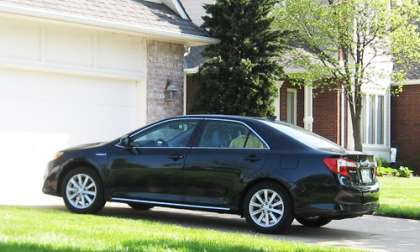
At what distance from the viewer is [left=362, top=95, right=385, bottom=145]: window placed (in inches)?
978

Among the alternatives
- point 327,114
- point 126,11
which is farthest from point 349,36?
point 126,11

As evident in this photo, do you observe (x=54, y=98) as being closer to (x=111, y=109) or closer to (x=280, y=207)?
(x=111, y=109)

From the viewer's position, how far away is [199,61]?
21953 mm

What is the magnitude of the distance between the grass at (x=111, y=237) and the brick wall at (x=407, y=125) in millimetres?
16429

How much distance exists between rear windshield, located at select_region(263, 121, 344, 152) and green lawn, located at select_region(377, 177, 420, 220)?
9.61ft

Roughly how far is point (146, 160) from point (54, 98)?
4.24 metres

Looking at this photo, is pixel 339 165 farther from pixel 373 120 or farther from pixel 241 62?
pixel 373 120

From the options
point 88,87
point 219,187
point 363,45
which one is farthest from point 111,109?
point 363,45

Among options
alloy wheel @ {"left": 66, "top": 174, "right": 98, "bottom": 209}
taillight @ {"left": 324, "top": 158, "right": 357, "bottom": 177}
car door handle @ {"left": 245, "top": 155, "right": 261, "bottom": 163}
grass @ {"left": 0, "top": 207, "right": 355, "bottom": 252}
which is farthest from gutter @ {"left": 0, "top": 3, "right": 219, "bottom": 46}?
taillight @ {"left": 324, "top": 158, "right": 357, "bottom": 177}

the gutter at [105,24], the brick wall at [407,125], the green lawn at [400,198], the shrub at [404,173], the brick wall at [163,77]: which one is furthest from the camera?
the brick wall at [407,125]

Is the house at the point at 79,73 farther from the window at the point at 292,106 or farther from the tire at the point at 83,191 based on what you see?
the window at the point at 292,106

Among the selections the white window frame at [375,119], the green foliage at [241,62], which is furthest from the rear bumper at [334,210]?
the white window frame at [375,119]

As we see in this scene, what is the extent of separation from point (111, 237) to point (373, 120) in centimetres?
1807

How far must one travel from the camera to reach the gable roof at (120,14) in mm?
13644
